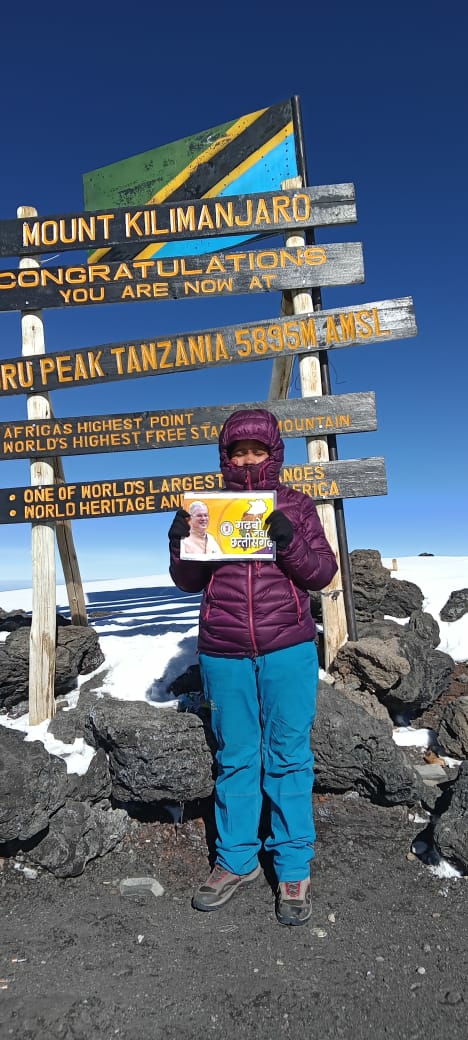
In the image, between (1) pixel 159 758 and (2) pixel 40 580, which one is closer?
(1) pixel 159 758

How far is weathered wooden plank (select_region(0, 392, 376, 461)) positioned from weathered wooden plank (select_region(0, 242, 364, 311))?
3.79ft

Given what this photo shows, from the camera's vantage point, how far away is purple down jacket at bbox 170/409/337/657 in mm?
3537

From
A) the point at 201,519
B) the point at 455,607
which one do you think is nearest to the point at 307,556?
the point at 201,519

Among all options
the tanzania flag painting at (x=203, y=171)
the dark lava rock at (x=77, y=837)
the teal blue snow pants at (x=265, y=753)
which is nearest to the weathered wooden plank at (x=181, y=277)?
the tanzania flag painting at (x=203, y=171)

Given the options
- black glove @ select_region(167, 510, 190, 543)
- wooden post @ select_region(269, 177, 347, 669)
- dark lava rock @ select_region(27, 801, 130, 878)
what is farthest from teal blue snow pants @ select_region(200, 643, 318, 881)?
wooden post @ select_region(269, 177, 347, 669)

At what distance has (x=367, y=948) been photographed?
119 inches

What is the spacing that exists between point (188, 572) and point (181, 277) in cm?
355

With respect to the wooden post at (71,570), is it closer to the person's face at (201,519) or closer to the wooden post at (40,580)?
the wooden post at (40,580)

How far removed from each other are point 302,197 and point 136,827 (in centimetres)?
573

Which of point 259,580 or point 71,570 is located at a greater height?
point 71,570

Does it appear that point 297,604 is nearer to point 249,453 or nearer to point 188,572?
point 188,572

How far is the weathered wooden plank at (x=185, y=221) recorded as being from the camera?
19.7ft

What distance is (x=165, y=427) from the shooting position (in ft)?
19.6

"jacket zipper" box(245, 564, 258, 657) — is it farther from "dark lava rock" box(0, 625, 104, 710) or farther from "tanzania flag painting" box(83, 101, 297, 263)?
"tanzania flag painting" box(83, 101, 297, 263)
